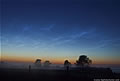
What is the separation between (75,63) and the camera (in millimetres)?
57688

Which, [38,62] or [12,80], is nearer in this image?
[12,80]

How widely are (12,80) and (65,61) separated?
51.2m

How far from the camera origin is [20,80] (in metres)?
13.5

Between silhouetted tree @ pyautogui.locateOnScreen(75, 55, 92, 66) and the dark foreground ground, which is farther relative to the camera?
silhouetted tree @ pyautogui.locateOnScreen(75, 55, 92, 66)

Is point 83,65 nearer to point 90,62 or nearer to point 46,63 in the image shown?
point 90,62

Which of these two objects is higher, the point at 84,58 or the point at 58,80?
the point at 84,58

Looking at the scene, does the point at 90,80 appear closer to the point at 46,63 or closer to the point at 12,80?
the point at 12,80

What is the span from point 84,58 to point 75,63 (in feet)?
19.1

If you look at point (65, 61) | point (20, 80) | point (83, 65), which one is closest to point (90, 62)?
point (83, 65)

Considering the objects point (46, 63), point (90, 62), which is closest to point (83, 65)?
point (90, 62)

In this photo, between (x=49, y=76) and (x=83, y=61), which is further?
(x=83, y=61)

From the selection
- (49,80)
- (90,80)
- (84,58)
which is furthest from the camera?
(84,58)

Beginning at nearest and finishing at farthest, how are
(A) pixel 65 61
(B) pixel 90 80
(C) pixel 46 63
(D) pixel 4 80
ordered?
(D) pixel 4 80 < (B) pixel 90 80 < (A) pixel 65 61 < (C) pixel 46 63

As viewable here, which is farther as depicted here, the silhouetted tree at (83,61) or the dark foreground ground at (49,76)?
the silhouetted tree at (83,61)
